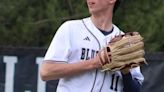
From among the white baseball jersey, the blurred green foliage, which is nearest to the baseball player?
the white baseball jersey

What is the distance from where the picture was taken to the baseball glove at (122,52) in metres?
2.55

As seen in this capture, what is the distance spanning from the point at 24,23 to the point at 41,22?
186mm

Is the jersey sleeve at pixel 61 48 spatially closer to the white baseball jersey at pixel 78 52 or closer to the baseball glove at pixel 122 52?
the white baseball jersey at pixel 78 52

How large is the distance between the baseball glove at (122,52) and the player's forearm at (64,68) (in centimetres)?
6

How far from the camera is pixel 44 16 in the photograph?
19.9 ft

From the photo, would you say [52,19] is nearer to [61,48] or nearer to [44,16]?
[44,16]

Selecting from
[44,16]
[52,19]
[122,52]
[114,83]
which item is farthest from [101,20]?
[44,16]

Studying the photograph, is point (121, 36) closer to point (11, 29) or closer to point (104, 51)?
point (104, 51)

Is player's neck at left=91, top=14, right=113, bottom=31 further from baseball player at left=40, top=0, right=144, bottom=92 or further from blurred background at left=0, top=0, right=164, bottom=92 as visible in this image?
blurred background at left=0, top=0, right=164, bottom=92

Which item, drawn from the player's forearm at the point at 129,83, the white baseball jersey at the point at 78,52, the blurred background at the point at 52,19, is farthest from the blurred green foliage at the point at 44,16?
the white baseball jersey at the point at 78,52

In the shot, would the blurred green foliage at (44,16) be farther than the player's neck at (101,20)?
Yes

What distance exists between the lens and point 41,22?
6062mm

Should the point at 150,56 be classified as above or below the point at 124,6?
below

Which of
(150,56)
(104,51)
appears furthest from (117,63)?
(150,56)
